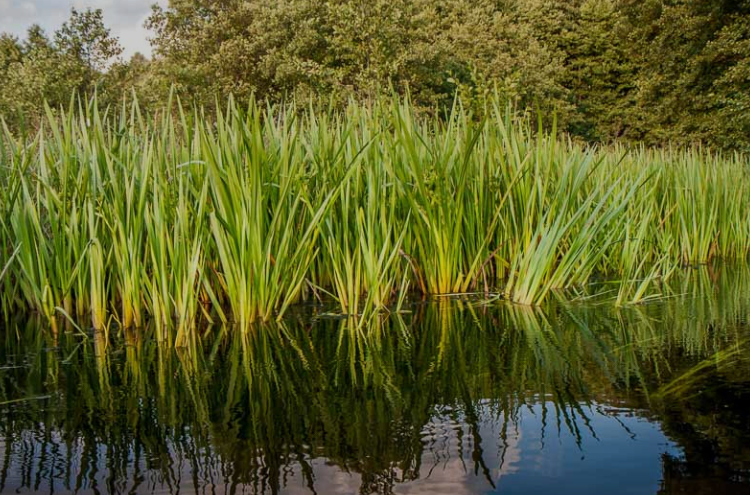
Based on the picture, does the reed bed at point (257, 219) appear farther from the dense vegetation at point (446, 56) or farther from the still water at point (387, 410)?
the dense vegetation at point (446, 56)

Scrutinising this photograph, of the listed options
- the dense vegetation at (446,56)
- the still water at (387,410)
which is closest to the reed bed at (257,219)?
the still water at (387,410)

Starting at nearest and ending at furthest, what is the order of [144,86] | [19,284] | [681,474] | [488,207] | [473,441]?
1. [681,474]
2. [473,441]
3. [19,284]
4. [488,207]
5. [144,86]

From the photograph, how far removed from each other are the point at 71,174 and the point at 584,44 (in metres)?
27.2

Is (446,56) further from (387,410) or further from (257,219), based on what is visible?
(387,410)

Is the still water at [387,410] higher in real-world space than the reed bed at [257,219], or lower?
lower

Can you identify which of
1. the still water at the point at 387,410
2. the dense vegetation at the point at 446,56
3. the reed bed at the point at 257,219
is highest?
the dense vegetation at the point at 446,56

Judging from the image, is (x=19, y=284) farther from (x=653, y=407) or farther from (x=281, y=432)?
(x=653, y=407)

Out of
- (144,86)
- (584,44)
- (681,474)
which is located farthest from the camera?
(584,44)

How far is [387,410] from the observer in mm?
1499

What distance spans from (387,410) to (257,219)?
1202mm

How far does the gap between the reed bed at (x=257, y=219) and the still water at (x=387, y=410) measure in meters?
0.29

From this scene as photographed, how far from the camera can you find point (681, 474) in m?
1.13

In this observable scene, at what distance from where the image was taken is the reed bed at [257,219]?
96.1 inches

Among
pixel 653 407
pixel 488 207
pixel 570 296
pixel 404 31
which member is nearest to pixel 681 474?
pixel 653 407
